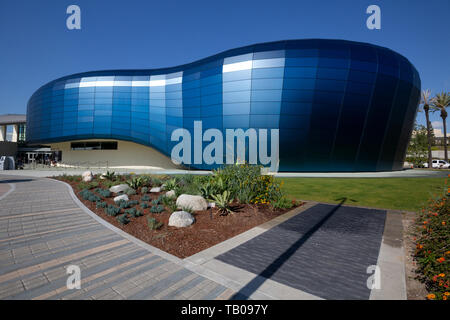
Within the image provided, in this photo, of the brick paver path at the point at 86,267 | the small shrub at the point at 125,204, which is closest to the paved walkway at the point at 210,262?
the brick paver path at the point at 86,267

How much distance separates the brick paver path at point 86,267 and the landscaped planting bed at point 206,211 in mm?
663

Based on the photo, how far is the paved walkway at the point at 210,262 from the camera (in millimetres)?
3268

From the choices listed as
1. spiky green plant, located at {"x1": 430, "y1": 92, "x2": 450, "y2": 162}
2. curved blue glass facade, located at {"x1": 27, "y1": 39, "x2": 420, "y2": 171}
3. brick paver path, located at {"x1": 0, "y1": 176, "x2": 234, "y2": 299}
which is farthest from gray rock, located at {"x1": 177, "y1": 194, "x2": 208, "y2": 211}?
spiky green plant, located at {"x1": 430, "y1": 92, "x2": 450, "y2": 162}

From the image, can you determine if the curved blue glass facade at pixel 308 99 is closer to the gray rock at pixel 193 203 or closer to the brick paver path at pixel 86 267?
the gray rock at pixel 193 203

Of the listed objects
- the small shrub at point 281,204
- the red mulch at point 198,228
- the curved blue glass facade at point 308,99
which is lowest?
the red mulch at point 198,228

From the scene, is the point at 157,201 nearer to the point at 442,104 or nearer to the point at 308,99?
the point at 308,99

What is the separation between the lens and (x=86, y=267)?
4.00 meters

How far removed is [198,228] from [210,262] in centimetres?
208

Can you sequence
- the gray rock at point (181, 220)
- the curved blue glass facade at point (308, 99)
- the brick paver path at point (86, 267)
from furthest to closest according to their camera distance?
1. the curved blue glass facade at point (308, 99)
2. the gray rock at point (181, 220)
3. the brick paver path at point (86, 267)

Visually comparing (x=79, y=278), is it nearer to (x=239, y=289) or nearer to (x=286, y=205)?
(x=239, y=289)

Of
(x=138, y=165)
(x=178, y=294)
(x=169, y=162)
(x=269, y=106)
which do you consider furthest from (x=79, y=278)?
(x=138, y=165)

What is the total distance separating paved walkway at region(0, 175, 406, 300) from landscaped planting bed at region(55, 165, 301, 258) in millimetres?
413

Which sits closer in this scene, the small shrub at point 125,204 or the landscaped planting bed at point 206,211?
the landscaped planting bed at point 206,211
